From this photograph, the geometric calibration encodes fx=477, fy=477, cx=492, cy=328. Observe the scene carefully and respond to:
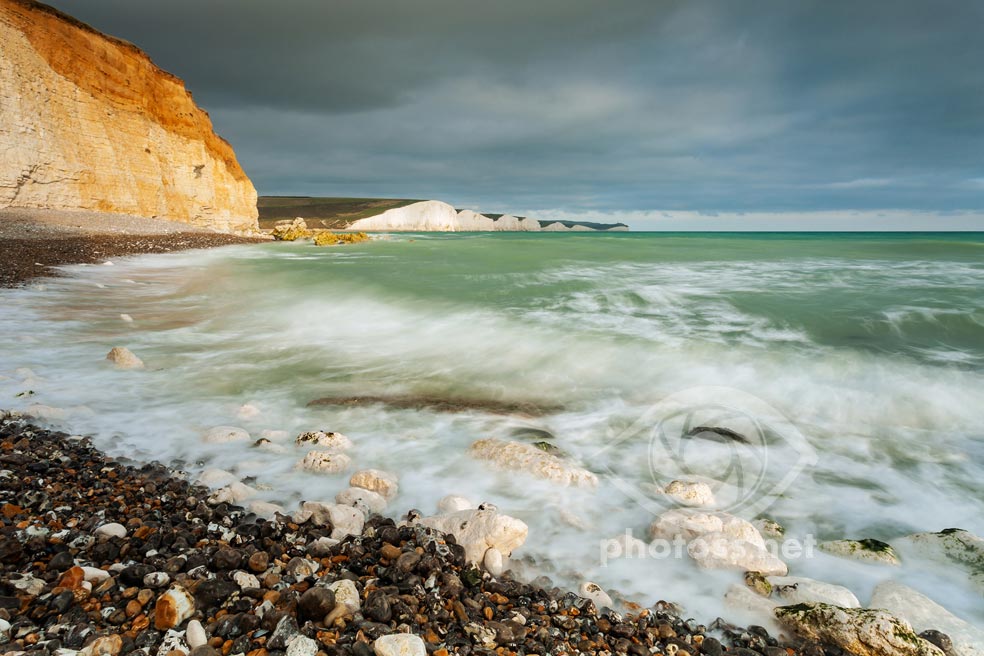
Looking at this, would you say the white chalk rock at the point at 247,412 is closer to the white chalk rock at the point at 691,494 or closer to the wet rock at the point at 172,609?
the wet rock at the point at 172,609

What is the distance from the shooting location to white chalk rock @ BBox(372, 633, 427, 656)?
1788mm

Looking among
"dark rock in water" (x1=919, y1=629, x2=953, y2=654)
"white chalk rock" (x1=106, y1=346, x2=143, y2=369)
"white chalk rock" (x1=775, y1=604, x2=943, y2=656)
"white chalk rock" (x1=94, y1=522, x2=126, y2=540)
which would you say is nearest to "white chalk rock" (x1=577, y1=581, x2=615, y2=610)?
"white chalk rock" (x1=775, y1=604, x2=943, y2=656)

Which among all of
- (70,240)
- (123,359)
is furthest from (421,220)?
(123,359)

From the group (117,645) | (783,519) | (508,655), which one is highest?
(117,645)

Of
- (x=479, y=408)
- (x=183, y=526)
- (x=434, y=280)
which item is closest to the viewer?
(x=183, y=526)

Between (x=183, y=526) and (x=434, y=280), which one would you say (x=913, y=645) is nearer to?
(x=183, y=526)

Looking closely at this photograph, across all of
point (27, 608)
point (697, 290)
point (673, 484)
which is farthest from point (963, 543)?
point (697, 290)

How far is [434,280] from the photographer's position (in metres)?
17.9

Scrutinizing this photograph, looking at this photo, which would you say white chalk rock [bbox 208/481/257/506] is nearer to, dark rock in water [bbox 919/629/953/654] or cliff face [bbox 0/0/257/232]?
dark rock in water [bbox 919/629/953/654]

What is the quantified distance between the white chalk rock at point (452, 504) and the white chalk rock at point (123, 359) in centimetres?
491

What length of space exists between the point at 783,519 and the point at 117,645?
12.3ft

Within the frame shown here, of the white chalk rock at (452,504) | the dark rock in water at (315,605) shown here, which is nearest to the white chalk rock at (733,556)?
the white chalk rock at (452,504)

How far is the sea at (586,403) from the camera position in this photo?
10.6ft

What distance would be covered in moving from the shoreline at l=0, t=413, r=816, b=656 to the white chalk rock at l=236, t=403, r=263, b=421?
175 cm
